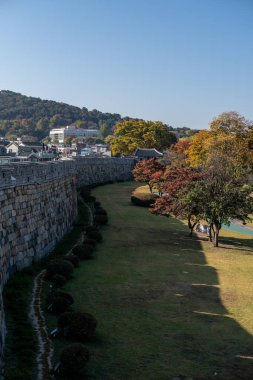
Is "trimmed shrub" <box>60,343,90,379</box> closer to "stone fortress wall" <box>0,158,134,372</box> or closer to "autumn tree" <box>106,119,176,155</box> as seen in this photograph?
"stone fortress wall" <box>0,158,134,372</box>

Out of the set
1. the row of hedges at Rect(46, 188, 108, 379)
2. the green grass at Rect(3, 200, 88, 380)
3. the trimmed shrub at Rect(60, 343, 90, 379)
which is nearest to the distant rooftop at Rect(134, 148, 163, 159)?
the row of hedges at Rect(46, 188, 108, 379)

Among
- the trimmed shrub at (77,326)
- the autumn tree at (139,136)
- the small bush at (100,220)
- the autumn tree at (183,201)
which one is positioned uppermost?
the autumn tree at (139,136)

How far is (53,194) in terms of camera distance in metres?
34.8

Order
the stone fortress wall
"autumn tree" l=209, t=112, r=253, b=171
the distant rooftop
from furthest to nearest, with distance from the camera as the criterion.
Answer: the distant rooftop → "autumn tree" l=209, t=112, r=253, b=171 → the stone fortress wall

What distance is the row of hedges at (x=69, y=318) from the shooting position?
1412cm

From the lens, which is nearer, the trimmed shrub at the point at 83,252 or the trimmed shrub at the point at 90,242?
the trimmed shrub at the point at 83,252

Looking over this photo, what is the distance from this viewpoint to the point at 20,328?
17.3 meters

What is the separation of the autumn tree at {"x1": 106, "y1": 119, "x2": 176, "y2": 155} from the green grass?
91.1m

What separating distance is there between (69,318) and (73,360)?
3337mm

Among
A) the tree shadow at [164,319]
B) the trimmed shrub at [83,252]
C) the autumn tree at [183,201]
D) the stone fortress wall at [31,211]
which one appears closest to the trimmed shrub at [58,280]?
the tree shadow at [164,319]

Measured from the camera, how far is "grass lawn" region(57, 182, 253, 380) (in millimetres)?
15773

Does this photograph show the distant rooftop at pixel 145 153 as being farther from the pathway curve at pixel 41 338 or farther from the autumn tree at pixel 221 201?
the pathway curve at pixel 41 338

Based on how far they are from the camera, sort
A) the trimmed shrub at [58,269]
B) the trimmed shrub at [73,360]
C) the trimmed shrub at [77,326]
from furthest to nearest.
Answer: the trimmed shrub at [58,269], the trimmed shrub at [77,326], the trimmed shrub at [73,360]

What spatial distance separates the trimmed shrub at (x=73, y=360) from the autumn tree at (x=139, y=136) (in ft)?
338
